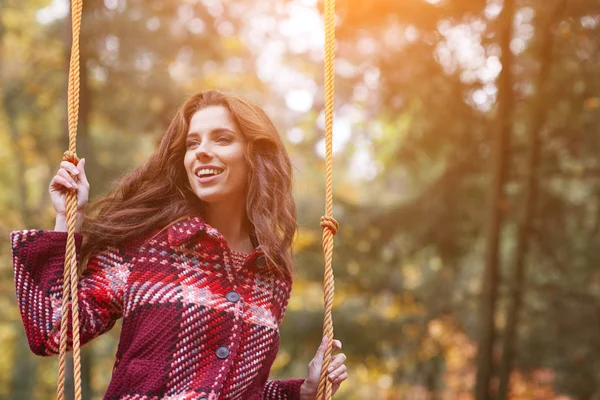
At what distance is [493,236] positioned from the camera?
5.65 m

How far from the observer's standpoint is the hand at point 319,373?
2240 millimetres

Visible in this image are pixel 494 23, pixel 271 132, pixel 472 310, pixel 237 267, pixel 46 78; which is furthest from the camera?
pixel 472 310

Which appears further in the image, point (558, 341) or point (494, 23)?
point (558, 341)

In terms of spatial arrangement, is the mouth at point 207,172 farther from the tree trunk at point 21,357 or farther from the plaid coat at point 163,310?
the tree trunk at point 21,357

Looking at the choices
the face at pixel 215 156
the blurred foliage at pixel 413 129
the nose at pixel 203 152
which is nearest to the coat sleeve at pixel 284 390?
the face at pixel 215 156

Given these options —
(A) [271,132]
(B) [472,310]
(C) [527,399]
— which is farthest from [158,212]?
(C) [527,399]

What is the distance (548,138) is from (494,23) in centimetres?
116

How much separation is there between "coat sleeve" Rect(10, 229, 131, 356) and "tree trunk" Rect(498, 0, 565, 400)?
4.54 m

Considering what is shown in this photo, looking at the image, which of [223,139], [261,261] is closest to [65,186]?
[223,139]

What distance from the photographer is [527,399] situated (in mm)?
8102

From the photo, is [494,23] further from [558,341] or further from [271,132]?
[271,132]

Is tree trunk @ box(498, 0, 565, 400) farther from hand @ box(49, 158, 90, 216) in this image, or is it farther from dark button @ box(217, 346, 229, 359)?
hand @ box(49, 158, 90, 216)

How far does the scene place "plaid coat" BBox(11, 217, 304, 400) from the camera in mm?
1975

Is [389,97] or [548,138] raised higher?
[389,97]
